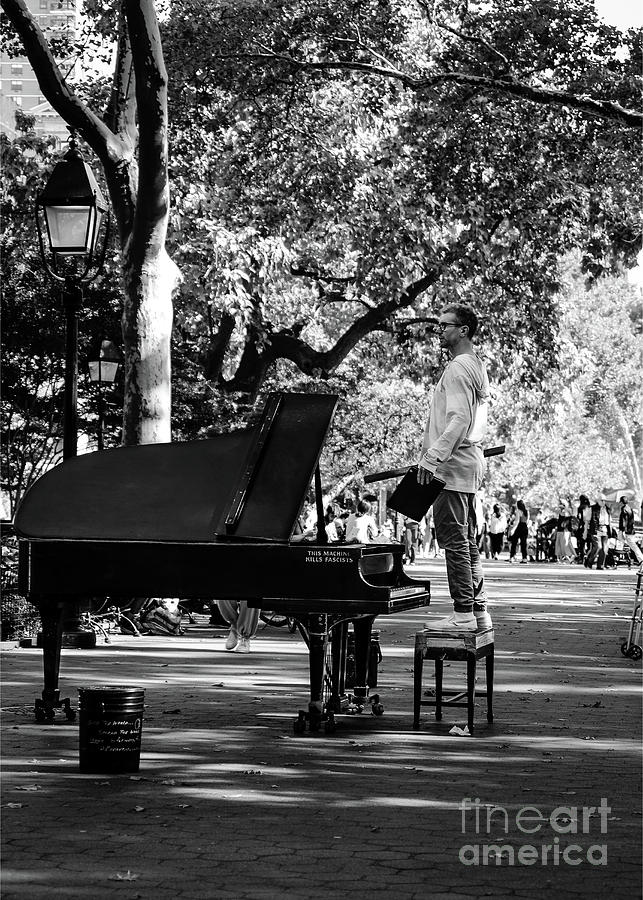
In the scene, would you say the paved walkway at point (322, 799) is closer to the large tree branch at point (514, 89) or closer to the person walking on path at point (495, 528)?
the large tree branch at point (514, 89)

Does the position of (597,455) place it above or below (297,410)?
above

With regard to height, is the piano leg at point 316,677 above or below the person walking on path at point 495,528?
below

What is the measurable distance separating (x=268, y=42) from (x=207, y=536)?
42.1 ft

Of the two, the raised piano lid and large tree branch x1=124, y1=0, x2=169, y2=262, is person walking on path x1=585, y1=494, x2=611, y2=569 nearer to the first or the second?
large tree branch x1=124, y1=0, x2=169, y2=262

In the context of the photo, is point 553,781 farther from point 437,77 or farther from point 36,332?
point 36,332

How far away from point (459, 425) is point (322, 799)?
3224mm

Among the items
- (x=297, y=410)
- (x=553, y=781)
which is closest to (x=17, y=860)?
(x=553, y=781)

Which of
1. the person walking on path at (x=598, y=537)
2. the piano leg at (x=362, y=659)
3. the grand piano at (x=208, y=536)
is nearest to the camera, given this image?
the grand piano at (x=208, y=536)

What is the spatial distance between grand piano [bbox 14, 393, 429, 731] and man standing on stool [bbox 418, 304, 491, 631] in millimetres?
364

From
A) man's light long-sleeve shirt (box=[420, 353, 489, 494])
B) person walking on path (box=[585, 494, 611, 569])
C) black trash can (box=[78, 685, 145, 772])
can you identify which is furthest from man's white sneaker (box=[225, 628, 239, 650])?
person walking on path (box=[585, 494, 611, 569])

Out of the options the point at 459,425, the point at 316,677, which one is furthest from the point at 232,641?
the point at 459,425

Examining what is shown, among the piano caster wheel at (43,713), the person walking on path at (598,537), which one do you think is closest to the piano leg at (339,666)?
the piano caster wheel at (43,713)

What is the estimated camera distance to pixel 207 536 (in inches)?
365

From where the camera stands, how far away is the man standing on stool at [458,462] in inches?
379
